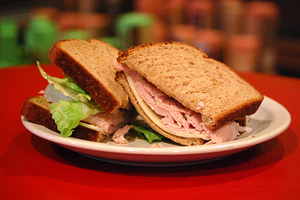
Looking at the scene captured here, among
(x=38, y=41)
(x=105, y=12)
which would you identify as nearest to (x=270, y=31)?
(x=105, y=12)

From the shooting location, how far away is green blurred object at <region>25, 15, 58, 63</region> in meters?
7.24

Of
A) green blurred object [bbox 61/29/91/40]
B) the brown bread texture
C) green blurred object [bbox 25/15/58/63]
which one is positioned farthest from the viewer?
green blurred object [bbox 61/29/91/40]

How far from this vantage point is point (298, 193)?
4.65 feet

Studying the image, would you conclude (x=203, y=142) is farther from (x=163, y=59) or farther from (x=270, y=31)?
(x=270, y=31)

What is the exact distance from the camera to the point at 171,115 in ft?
6.37

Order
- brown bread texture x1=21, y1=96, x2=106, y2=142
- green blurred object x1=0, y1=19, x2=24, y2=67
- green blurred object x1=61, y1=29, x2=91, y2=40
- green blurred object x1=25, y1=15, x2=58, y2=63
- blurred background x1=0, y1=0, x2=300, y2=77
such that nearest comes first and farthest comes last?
brown bread texture x1=21, y1=96, x2=106, y2=142 → blurred background x1=0, y1=0, x2=300, y2=77 → green blurred object x1=0, y1=19, x2=24, y2=67 → green blurred object x1=25, y1=15, x2=58, y2=63 → green blurred object x1=61, y1=29, x2=91, y2=40

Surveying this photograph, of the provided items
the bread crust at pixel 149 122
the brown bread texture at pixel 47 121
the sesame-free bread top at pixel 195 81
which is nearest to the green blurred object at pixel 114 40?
the sesame-free bread top at pixel 195 81

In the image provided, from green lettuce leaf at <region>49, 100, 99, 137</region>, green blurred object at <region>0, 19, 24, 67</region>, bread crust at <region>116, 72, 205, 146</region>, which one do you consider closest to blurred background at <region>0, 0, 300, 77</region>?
green blurred object at <region>0, 19, 24, 67</region>

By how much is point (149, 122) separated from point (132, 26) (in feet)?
19.0

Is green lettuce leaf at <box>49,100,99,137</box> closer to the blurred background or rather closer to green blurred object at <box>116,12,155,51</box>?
the blurred background

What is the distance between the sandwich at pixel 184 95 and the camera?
183cm

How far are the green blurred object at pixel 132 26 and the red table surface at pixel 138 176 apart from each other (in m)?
5.60

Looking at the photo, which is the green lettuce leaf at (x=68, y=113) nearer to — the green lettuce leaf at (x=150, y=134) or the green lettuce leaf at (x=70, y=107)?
the green lettuce leaf at (x=70, y=107)

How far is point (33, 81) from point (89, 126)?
1.84m
